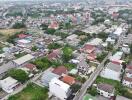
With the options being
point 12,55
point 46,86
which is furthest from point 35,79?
point 12,55

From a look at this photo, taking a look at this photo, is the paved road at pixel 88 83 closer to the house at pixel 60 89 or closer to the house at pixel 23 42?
the house at pixel 60 89

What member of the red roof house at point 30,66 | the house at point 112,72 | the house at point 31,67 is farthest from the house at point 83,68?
the red roof house at point 30,66

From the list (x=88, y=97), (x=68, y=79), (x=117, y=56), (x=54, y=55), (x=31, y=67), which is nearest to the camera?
(x=88, y=97)

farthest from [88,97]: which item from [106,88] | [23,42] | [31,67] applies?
[23,42]

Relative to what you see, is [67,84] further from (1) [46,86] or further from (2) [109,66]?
(2) [109,66]

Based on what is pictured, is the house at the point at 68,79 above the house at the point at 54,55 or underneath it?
above

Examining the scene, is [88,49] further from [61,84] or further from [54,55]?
[61,84]
